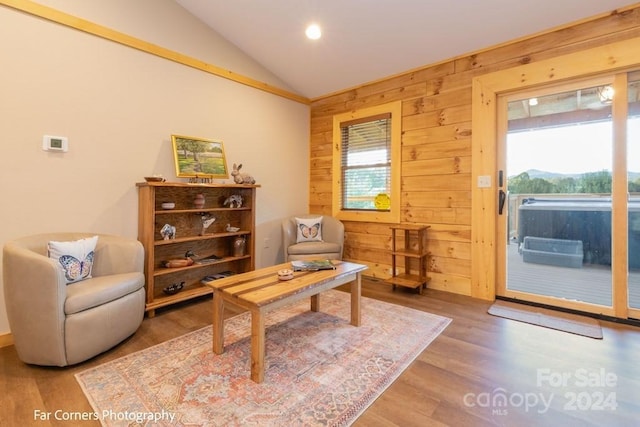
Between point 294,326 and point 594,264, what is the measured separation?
9.05 ft

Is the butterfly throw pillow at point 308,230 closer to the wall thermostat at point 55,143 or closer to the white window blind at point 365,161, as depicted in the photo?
the white window blind at point 365,161

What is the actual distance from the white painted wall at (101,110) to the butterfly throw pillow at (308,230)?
0.95m

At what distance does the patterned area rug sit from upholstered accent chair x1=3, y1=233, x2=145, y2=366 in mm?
185

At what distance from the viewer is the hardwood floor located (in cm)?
147

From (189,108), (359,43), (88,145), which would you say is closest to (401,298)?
(359,43)

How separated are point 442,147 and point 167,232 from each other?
3.07 meters

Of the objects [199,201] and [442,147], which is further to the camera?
[442,147]

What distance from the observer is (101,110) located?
8.77ft

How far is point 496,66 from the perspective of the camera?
9.91 ft

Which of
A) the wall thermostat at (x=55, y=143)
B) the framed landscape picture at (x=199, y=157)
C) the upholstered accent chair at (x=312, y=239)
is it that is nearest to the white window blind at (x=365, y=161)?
the upholstered accent chair at (x=312, y=239)

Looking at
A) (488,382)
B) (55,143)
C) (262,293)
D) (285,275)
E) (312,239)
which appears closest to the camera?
(488,382)

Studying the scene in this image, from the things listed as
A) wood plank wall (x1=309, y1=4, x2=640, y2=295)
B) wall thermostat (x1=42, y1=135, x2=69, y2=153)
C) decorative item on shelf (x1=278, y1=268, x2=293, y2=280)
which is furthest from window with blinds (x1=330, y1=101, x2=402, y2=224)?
wall thermostat (x1=42, y1=135, x2=69, y2=153)

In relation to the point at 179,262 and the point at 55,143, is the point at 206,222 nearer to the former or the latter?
the point at 179,262

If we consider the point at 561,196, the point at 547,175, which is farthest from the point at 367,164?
the point at 561,196
